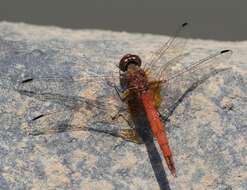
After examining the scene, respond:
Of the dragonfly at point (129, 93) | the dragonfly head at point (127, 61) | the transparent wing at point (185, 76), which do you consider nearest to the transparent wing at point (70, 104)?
the dragonfly at point (129, 93)

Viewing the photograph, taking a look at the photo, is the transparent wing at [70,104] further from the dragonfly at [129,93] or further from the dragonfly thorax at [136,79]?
the dragonfly thorax at [136,79]

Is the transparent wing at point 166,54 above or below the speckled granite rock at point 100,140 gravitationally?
above

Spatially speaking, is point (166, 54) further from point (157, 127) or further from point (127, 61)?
point (157, 127)

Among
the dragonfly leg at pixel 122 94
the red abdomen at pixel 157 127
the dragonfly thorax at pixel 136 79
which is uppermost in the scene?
the dragonfly thorax at pixel 136 79

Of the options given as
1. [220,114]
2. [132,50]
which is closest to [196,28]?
[132,50]

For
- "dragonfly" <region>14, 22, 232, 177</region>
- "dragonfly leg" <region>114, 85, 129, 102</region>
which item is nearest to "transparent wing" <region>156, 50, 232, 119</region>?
"dragonfly" <region>14, 22, 232, 177</region>

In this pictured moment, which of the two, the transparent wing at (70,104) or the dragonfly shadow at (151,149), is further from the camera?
the transparent wing at (70,104)

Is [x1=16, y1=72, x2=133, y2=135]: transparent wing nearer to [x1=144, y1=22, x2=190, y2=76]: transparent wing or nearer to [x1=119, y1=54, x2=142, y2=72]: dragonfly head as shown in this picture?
[x1=119, y1=54, x2=142, y2=72]: dragonfly head

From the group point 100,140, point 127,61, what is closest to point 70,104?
point 100,140
